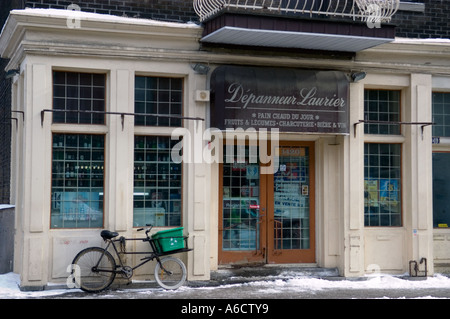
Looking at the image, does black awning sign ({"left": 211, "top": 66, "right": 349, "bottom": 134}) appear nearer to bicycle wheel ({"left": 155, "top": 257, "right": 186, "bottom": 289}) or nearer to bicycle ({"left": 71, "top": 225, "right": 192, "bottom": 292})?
bicycle ({"left": 71, "top": 225, "right": 192, "bottom": 292})

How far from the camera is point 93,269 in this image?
10.5 metres

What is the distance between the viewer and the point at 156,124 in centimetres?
1147

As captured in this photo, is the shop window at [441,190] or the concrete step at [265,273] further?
the shop window at [441,190]

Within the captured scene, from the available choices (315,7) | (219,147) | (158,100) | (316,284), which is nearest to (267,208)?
(219,147)

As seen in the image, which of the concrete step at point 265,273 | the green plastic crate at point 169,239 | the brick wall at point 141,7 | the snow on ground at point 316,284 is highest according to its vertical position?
the brick wall at point 141,7

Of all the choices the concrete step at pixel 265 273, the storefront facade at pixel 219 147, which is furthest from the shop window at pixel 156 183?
the concrete step at pixel 265 273

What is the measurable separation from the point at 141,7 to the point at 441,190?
6.95 m

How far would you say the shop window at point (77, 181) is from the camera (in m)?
10.9

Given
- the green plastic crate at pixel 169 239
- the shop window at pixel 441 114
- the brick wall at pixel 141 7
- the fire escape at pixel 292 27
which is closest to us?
the fire escape at pixel 292 27

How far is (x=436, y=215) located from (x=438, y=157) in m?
1.17

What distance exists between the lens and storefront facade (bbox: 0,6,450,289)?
10.8 meters

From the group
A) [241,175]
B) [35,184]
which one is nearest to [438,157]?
[241,175]

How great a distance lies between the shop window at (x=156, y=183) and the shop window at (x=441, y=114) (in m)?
5.36

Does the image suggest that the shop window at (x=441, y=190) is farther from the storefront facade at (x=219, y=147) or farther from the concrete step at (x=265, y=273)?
the concrete step at (x=265, y=273)
